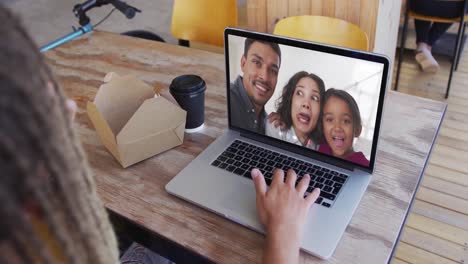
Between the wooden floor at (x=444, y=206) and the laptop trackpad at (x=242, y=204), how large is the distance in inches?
25.0

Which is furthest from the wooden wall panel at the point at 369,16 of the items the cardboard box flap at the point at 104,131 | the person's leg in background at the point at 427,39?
the person's leg in background at the point at 427,39

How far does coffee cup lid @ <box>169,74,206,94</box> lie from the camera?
1058mm

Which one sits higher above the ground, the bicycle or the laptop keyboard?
the bicycle

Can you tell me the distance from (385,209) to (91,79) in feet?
3.49

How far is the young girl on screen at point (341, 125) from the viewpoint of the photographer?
871 mm

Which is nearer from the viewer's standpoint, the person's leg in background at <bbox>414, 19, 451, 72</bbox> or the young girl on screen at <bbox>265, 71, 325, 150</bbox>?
the young girl on screen at <bbox>265, 71, 325, 150</bbox>

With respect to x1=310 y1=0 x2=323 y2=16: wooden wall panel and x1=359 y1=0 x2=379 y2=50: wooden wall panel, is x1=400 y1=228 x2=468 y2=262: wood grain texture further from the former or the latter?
x1=310 y1=0 x2=323 y2=16: wooden wall panel

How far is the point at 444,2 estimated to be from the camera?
2488 millimetres

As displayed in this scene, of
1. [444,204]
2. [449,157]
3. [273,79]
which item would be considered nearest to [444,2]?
[449,157]

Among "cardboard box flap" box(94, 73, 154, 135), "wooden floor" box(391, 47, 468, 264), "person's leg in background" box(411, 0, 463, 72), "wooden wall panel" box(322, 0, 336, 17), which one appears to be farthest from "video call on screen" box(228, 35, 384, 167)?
"person's leg in background" box(411, 0, 463, 72)

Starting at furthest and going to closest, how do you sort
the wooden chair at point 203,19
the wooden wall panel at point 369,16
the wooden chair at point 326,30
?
the wooden chair at point 203,19
the wooden wall panel at point 369,16
the wooden chair at point 326,30

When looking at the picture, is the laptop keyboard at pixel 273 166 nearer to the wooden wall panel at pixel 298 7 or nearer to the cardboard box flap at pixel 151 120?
the cardboard box flap at pixel 151 120

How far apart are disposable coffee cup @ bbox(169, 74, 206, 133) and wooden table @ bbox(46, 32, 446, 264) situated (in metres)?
0.04

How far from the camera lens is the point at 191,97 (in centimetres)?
107
